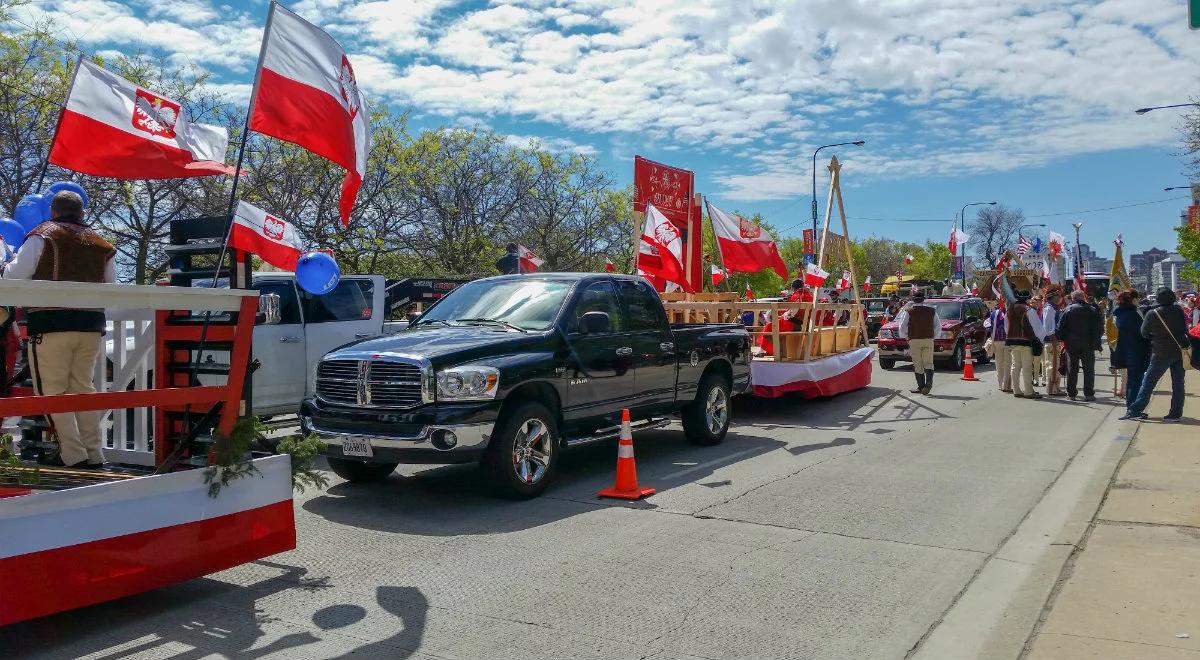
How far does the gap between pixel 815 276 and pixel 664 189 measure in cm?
283

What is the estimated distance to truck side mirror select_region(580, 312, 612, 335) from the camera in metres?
8.09

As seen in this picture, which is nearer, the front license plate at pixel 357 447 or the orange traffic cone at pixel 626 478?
the front license plate at pixel 357 447

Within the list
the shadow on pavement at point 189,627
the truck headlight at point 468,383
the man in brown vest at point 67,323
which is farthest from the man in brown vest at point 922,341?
the man in brown vest at point 67,323

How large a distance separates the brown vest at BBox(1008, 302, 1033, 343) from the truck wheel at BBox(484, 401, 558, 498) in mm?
10511

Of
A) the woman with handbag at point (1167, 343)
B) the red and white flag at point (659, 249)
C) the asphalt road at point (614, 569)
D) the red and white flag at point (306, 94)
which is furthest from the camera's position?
the red and white flag at point (659, 249)

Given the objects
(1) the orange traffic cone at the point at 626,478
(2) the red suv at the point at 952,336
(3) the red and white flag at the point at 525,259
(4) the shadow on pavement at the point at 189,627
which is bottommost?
(4) the shadow on pavement at the point at 189,627

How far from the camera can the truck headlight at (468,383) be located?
6.95 m

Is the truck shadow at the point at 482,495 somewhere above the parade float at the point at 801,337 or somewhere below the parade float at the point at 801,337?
below

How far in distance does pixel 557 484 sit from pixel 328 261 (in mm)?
2832

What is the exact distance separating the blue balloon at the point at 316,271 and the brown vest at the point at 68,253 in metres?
2.50

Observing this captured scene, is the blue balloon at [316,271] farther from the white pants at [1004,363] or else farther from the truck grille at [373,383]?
the white pants at [1004,363]

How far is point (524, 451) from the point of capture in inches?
292

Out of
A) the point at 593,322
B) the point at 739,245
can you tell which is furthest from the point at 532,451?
the point at 739,245

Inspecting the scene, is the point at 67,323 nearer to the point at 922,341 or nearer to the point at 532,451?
the point at 532,451
